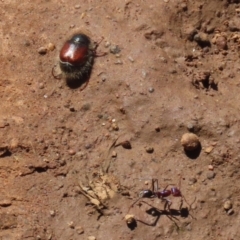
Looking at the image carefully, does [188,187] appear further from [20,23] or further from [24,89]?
[20,23]

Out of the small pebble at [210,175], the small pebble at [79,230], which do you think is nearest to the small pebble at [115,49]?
the small pebble at [210,175]

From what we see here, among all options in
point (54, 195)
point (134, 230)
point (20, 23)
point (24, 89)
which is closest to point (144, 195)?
point (134, 230)

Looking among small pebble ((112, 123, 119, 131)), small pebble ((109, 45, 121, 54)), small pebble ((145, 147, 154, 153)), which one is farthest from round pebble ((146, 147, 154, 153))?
small pebble ((109, 45, 121, 54))

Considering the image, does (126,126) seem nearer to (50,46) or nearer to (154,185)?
(154,185)

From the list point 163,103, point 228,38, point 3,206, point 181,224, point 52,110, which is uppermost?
point 228,38

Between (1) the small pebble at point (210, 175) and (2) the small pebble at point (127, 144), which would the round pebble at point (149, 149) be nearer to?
(2) the small pebble at point (127, 144)
